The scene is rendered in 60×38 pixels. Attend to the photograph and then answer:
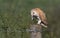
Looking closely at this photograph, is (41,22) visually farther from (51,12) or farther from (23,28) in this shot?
(51,12)

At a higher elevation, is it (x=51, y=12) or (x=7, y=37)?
(x=51, y=12)

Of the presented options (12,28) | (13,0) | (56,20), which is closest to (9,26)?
(12,28)

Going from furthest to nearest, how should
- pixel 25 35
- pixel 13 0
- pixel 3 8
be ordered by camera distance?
pixel 13 0 < pixel 3 8 < pixel 25 35

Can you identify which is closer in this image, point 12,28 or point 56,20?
point 12,28

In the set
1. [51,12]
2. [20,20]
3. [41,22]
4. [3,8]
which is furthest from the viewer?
[3,8]

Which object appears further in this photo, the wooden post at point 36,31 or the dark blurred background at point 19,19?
the dark blurred background at point 19,19

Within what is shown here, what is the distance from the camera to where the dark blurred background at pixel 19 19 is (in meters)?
6.00

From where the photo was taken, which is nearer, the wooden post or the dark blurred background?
the wooden post

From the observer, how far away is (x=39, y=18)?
5.06 meters

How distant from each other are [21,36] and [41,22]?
3.62 feet

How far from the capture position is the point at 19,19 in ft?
21.3

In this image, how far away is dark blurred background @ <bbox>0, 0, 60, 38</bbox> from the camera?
19.7ft

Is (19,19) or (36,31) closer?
(36,31)

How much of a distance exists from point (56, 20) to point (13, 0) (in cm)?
172
